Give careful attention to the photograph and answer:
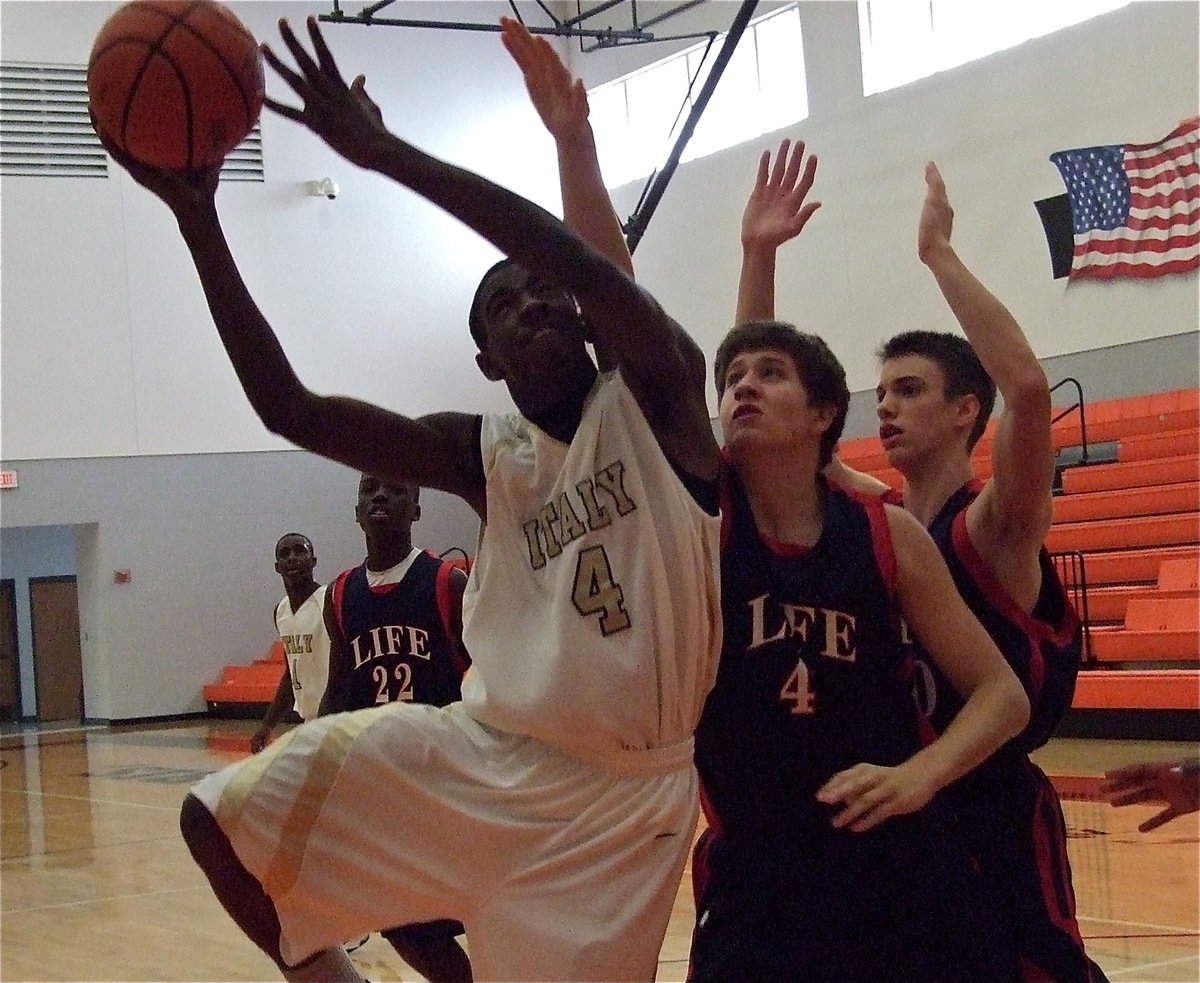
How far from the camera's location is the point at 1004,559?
2.74 meters

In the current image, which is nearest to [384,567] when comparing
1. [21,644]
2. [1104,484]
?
[1104,484]

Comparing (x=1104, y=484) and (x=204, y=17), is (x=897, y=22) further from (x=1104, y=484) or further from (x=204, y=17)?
(x=204, y=17)

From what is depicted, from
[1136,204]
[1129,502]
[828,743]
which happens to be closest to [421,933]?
[828,743]

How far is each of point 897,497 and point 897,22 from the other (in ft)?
43.1

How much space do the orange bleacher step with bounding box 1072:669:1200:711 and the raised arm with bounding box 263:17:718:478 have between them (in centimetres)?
684

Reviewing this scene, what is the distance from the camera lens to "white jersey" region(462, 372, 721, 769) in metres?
2.30

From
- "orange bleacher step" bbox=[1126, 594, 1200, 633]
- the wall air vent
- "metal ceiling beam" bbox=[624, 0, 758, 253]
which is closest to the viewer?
"orange bleacher step" bbox=[1126, 594, 1200, 633]

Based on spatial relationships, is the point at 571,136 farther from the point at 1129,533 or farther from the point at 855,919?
the point at 1129,533

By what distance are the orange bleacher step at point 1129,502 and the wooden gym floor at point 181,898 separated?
317cm

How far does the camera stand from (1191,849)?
611cm

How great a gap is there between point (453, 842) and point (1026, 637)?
1.12 metres

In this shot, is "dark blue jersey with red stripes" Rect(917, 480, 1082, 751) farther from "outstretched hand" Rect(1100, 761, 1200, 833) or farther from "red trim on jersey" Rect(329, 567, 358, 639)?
"red trim on jersey" Rect(329, 567, 358, 639)

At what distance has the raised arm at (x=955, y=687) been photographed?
2.24 meters

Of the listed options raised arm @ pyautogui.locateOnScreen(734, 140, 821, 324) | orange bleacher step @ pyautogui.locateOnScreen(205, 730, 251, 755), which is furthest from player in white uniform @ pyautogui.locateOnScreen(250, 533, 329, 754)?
orange bleacher step @ pyautogui.locateOnScreen(205, 730, 251, 755)
